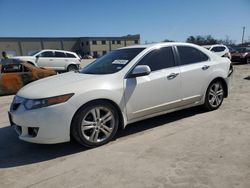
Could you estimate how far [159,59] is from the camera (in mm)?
4562

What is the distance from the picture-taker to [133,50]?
4.67 m

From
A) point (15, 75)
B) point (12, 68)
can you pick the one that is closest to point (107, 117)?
point (15, 75)

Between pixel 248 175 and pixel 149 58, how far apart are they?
97.1 inches

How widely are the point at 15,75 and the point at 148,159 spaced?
7.24m

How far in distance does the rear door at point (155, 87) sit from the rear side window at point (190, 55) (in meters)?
0.26

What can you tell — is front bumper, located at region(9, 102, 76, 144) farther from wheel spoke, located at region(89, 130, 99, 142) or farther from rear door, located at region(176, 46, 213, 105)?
rear door, located at region(176, 46, 213, 105)

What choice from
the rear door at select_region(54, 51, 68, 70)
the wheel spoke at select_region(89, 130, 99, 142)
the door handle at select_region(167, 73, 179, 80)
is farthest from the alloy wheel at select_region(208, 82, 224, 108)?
the rear door at select_region(54, 51, 68, 70)

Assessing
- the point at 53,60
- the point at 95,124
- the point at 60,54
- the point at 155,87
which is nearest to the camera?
the point at 95,124

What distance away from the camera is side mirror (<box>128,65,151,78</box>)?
13.3ft

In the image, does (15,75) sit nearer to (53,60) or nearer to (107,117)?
(107,117)

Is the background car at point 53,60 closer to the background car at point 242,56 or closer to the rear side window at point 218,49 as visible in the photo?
the rear side window at point 218,49

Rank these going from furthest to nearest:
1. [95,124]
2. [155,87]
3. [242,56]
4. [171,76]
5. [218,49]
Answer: [242,56] → [218,49] → [171,76] → [155,87] → [95,124]

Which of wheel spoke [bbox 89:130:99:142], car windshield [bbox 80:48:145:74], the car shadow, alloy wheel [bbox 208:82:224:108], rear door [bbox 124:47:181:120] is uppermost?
car windshield [bbox 80:48:145:74]

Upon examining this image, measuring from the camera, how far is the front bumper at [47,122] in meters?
3.46
